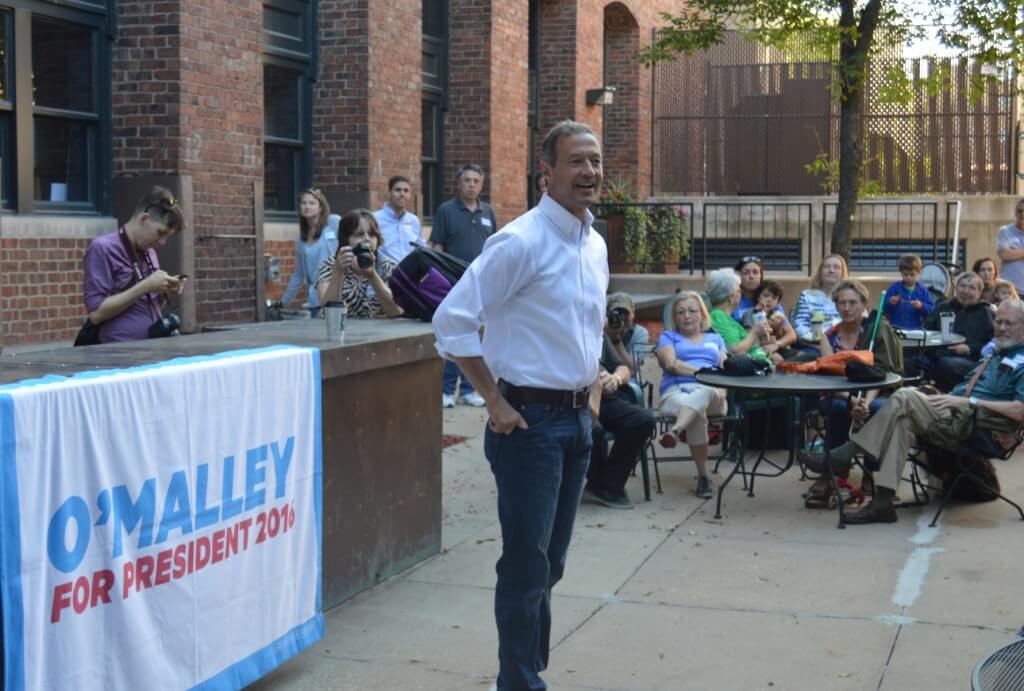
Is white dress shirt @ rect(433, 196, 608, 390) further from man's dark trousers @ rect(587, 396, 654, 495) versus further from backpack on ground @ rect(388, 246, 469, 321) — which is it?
man's dark trousers @ rect(587, 396, 654, 495)

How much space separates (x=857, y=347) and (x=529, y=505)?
16.6 ft

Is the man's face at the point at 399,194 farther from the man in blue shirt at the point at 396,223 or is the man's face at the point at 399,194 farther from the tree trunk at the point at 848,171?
the tree trunk at the point at 848,171

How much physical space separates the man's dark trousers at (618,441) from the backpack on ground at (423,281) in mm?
1589

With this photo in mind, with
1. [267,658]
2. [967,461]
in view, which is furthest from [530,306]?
[967,461]

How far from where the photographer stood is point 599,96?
69.7 ft

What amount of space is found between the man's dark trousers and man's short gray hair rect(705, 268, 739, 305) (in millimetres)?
2175

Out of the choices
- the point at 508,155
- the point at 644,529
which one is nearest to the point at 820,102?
the point at 508,155

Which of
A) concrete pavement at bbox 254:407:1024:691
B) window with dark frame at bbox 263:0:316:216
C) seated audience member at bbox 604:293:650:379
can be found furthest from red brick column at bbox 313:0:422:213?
concrete pavement at bbox 254:407:1024:691

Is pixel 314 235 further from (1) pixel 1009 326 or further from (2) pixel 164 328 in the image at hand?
(1) pixel 1009 326

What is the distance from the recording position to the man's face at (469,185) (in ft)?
42.2

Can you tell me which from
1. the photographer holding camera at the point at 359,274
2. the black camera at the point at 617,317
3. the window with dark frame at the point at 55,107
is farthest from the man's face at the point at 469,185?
the black camera at the point at 617,317

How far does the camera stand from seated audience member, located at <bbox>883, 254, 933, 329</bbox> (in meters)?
12.3

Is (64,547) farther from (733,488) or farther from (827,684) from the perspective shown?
(733,488)

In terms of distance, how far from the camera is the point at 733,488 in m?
9.15
